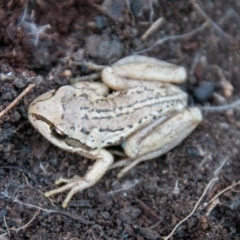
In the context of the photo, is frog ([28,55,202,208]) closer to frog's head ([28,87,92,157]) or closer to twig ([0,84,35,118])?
frog's head ([28,87,92,157])

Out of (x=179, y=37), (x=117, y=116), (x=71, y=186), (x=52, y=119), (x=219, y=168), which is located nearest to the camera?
(x=52, y=119)

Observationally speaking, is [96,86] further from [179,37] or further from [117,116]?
[179,37]

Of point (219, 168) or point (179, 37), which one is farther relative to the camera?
point (179, 37)

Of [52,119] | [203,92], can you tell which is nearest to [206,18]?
[203,92]

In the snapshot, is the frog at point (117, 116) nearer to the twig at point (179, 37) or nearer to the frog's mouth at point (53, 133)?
the frog's mouth at point (53, 133)

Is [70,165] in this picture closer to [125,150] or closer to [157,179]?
[125,150]

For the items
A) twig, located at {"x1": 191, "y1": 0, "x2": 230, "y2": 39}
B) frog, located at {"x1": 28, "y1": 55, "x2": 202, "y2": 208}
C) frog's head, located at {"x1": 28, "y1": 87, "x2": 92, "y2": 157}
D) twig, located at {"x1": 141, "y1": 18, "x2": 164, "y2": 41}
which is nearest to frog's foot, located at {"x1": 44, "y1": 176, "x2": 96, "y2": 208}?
frog, located at {"x1": 28, "y1": 55, "x2": 202, "y2": 208}

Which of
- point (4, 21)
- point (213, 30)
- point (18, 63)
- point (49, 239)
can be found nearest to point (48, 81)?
point (18, 63)
